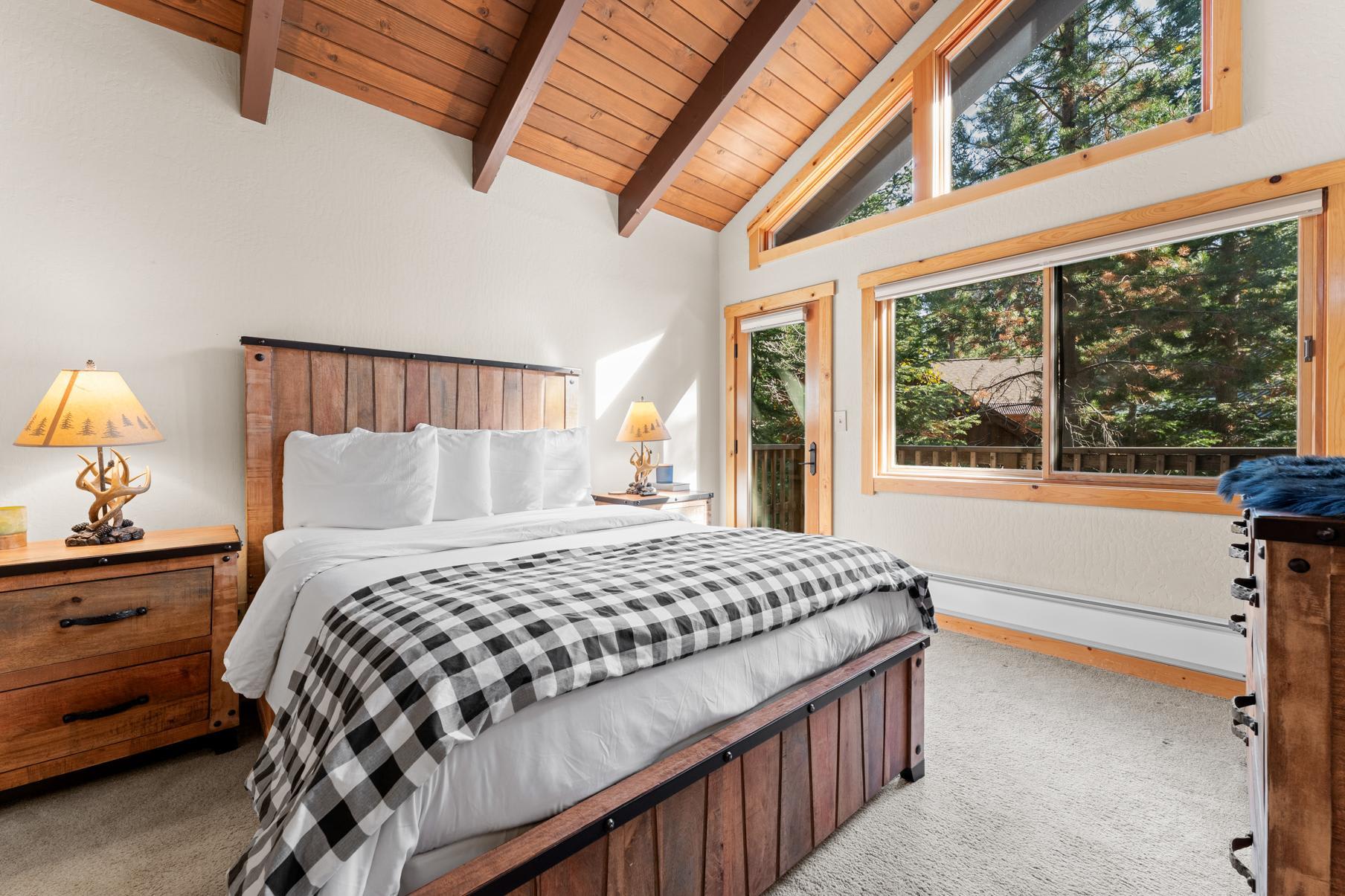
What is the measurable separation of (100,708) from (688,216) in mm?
3991

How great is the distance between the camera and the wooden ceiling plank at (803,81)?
3.39 metres

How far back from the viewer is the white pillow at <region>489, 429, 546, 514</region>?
291cm

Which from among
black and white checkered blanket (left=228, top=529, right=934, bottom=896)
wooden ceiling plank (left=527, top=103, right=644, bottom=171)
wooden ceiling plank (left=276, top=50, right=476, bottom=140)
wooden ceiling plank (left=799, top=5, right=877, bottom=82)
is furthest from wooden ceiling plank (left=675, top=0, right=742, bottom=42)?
black and white checkered blanket (left=228, top=529, right=934, bottom=896)

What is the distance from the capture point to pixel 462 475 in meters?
2.77

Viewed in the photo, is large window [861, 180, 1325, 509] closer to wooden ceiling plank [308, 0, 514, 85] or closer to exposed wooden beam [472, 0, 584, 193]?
exposed wooden beam [472, 0, 584, 193]

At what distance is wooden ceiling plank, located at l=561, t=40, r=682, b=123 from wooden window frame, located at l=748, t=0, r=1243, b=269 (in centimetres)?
107

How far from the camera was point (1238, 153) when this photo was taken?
2.42m

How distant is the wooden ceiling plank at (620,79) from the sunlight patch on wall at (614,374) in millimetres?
1429

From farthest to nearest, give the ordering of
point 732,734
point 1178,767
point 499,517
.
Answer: point 499,517
point 1178,767
point 732,734

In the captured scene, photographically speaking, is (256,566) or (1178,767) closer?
(1178,767)

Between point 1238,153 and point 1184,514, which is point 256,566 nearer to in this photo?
point 1184,514

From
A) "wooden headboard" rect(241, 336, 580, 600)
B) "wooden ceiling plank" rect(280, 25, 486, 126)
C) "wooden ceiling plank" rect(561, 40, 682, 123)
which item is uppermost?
"wooden ceiling plank" rect(561, 40, 682, 123)

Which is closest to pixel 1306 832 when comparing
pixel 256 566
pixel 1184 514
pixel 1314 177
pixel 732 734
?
pixel 732 734

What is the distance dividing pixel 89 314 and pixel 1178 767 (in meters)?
4.16
